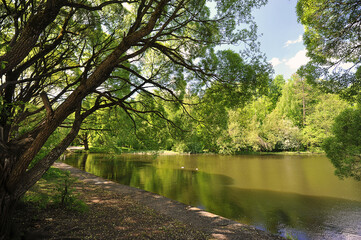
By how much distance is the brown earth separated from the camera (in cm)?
475

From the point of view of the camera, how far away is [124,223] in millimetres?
5945

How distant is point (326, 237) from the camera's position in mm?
6727

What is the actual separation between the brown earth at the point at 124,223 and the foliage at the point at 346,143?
6.07 meters

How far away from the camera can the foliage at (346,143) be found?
9.08 m

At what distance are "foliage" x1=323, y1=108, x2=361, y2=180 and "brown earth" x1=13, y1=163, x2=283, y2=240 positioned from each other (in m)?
6.07

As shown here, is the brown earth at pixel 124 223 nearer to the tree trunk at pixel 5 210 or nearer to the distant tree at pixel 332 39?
Answer: the tree trunk at pixel 5 210

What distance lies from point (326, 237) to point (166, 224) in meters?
5.58

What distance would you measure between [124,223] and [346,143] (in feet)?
35.8

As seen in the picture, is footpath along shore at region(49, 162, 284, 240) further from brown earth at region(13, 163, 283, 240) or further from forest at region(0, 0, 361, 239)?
forest at region(0, 0, 361, 239)

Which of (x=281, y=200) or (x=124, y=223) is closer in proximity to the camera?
(x=124, y=223)

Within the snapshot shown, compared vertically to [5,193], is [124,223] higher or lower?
lower

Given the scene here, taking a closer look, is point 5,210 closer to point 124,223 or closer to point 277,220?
point 124,223

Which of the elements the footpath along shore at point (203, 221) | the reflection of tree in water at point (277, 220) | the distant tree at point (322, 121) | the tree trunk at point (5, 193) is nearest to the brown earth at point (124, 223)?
the footpath along shore at point (203, 221)

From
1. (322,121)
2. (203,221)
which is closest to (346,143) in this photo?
(203,221)
